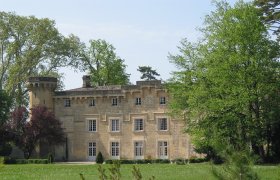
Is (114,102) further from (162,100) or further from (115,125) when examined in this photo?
(162,100)

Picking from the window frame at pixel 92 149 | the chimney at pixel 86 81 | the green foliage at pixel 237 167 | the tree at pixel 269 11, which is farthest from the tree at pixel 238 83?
the green foliage at pixel 237 167

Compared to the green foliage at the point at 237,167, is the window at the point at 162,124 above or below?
above

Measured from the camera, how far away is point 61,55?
64000 millimetres

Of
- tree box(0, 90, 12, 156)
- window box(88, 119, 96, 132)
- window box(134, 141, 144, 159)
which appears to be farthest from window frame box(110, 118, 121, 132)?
tree box(0, 90, 12, 156)

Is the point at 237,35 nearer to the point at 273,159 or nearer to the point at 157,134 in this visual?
the point at 273,159

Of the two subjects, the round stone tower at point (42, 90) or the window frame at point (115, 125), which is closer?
the window frame at point (115, 125)

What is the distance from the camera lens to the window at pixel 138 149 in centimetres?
5328

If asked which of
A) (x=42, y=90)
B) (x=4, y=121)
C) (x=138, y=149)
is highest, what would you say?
(x=42, y=90)

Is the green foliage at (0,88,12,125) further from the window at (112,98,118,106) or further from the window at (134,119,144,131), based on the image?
the window at (134,119,144,131)

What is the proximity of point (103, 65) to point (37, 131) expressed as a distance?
62.8 feet

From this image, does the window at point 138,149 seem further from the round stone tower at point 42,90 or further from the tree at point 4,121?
the tree at point 4,121

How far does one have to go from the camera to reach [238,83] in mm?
37938

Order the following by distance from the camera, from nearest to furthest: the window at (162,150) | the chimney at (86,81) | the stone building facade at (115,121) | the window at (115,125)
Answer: the window at (162,150), the stone building facade at (115,121), the window at (115,125), the chimney at (86,81)

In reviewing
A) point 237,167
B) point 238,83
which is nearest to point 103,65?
point 238,83
